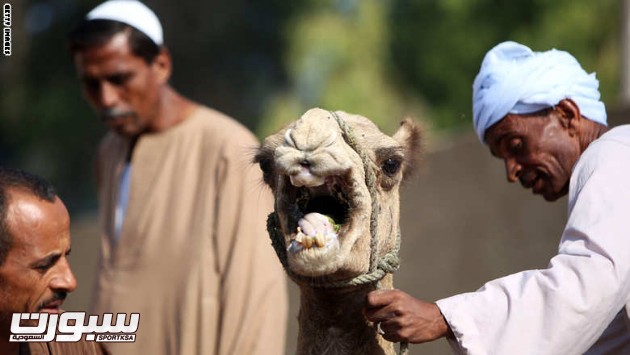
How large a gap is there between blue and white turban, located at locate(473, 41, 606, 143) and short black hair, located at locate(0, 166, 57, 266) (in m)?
1.65

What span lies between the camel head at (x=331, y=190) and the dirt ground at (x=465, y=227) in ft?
14.7

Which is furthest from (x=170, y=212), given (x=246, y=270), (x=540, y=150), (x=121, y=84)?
(x=540, y=150)

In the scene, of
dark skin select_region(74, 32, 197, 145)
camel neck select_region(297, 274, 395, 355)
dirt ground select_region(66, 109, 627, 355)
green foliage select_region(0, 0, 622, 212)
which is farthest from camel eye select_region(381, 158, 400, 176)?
green foliage select_region(0, 0, 622, 212)

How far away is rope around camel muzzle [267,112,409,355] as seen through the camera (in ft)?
13.9

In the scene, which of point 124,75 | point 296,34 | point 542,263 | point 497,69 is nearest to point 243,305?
point 124,75

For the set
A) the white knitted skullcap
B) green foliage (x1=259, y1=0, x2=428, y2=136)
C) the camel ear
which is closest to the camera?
the camel ear

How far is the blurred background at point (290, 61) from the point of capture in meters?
17.4

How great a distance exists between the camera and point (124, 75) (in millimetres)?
6859

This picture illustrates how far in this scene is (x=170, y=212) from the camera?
668 centimetres

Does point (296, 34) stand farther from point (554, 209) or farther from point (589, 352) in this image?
point (589, 352)

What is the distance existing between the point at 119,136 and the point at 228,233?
1.16 meters

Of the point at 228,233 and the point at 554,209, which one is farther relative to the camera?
the point at 554,209

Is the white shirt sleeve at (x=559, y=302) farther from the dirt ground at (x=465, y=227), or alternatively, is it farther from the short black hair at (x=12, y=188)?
the dirt ground at (x=465, y=227)

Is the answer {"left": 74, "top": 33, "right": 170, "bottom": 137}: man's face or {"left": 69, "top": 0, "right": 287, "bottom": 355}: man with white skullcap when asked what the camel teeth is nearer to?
{"left": 69, "top": 0, "right": 287, "bottom": 355}: man with white skullcap
